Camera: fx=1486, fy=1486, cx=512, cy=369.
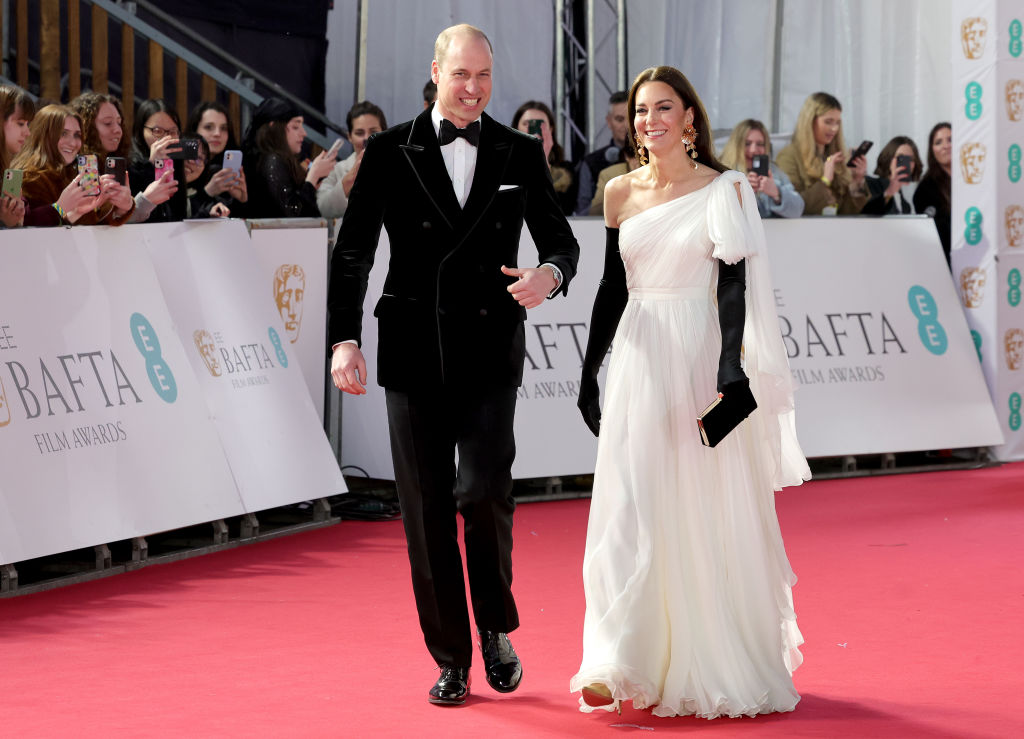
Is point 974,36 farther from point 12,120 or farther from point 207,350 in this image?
point 12,120

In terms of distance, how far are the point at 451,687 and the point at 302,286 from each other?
4.01 m

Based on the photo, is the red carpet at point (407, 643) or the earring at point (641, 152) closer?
the red carpet at point (407, 643)

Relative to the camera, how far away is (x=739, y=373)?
4059 mm

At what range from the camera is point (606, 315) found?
4.46 metres

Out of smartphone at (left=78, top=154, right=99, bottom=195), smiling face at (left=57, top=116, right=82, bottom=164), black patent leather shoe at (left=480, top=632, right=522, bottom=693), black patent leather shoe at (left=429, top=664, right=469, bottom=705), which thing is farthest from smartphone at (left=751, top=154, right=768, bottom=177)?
black patent leather shoe at (left=429, top=664, right=469, bottom=705)

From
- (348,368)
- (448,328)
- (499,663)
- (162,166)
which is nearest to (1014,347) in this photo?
(162,166)

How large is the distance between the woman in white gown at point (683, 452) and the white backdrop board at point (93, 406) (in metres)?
2.69

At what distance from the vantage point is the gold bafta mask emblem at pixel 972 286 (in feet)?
30.7

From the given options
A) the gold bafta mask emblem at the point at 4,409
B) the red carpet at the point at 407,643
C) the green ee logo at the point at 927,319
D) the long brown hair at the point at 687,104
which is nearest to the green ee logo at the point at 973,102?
the green ee logo at the point at 927,319

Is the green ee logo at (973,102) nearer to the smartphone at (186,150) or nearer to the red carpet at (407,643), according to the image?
the red carpet at (407,643)

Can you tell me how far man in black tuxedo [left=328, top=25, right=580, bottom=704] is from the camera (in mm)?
→ 4188

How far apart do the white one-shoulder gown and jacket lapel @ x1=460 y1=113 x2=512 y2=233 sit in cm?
42

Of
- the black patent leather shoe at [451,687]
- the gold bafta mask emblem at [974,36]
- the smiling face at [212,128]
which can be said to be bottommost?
the black patent leather shoe at [451,687]

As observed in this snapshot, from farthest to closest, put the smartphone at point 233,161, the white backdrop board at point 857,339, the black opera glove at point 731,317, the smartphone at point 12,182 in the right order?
1. the white backdrop board at point 857,339
2. the smartphone at point 233,161
3. the smartphone at point 12,182
4. the black opera glove at point 731,317
